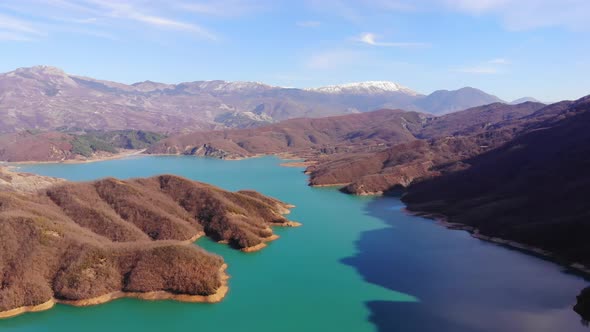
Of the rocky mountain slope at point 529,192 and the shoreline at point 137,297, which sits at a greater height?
the rocky mountain slope at point 529,192

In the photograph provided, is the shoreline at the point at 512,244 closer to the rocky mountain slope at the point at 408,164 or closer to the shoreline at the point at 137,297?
the rocky mountain slope at the point at 408,164

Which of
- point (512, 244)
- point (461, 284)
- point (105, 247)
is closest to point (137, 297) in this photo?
point (105, 247)

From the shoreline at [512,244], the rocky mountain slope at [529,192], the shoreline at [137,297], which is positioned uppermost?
the rocky mountain slope at [529,192]

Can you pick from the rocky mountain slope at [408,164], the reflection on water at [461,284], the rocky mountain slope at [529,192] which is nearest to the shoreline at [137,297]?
the reflection on water at [461,284]

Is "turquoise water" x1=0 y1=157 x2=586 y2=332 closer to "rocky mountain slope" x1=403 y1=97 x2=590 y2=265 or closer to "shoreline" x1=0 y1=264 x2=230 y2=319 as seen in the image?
"shoreline" x1=0 y1=264 x2=230 y2=319

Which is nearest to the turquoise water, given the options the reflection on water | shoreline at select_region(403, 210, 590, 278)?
the reflection on water

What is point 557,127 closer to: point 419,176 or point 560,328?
point 419,176
